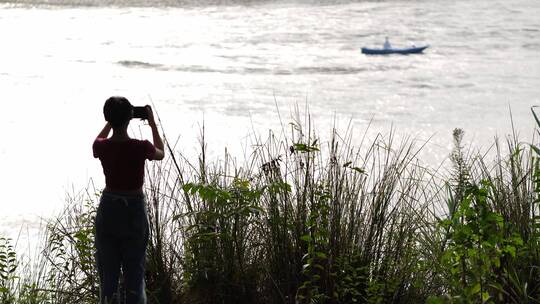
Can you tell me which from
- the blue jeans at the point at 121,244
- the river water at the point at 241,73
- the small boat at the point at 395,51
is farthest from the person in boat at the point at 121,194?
the small boat at the point at 395,51

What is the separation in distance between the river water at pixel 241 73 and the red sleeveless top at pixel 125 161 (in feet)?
8.73

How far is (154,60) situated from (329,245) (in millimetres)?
12028

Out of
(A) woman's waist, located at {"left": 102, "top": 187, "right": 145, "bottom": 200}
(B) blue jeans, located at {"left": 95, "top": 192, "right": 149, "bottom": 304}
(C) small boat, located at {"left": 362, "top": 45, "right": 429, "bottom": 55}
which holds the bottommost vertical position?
(B) blue jeans, located at {"left": 95, "top": 192, "right": 149, "bottom": 304}

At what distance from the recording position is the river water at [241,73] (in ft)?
32.8

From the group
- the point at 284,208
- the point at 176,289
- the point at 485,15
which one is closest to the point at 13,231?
the point at 176,289

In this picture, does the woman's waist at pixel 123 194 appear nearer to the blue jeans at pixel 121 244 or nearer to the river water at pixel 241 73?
the blue jeans at pixel 121 244

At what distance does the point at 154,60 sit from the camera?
15.8m

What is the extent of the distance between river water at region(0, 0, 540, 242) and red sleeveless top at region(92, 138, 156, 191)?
2660mm

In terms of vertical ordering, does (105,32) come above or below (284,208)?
above

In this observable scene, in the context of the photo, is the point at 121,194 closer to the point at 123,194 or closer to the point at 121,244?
the point at 123,194

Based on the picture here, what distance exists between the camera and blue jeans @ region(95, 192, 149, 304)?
3.42 m

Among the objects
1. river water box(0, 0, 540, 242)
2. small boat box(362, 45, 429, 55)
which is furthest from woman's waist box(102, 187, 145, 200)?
small boat box(362, 45, 429, 55)

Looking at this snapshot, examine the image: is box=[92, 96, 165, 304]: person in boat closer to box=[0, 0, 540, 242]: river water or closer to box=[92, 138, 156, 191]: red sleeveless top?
box=[92, 138, 156, 191]: red sleeveless top

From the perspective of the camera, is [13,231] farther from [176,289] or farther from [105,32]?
[105,32]
